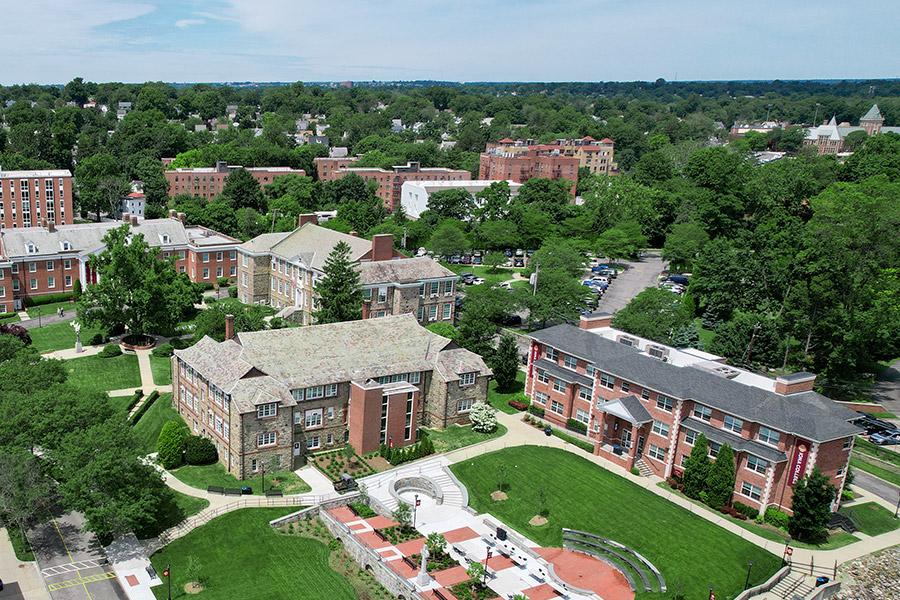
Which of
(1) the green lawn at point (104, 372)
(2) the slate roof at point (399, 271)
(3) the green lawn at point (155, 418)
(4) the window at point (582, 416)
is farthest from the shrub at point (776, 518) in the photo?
(1) the green lawn at point (104, 372)

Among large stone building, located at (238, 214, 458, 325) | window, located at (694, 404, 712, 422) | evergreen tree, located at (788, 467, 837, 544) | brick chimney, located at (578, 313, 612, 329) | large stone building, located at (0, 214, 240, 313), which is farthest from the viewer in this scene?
large stone building, located at (0, 214, 240, 313)

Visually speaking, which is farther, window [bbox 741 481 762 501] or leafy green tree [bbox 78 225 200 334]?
leafy green tree [bbox 78 225 200 334]

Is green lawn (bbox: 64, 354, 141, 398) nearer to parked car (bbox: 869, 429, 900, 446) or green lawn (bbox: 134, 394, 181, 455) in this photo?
green lawn (bbox: 134, 394, 181, 455)

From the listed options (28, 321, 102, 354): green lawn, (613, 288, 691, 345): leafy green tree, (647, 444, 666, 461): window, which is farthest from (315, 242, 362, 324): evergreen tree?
(647, 444, 666, 461): window

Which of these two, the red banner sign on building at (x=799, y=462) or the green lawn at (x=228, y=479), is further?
the green lawn at (x=228, y=479)

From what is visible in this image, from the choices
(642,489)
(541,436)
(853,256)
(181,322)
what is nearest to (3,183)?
(181,322)

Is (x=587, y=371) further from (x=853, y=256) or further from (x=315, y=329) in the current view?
(x=853, y=256)

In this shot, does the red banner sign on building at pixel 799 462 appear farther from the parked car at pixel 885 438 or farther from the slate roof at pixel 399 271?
the slate roof at pixel 399 271
